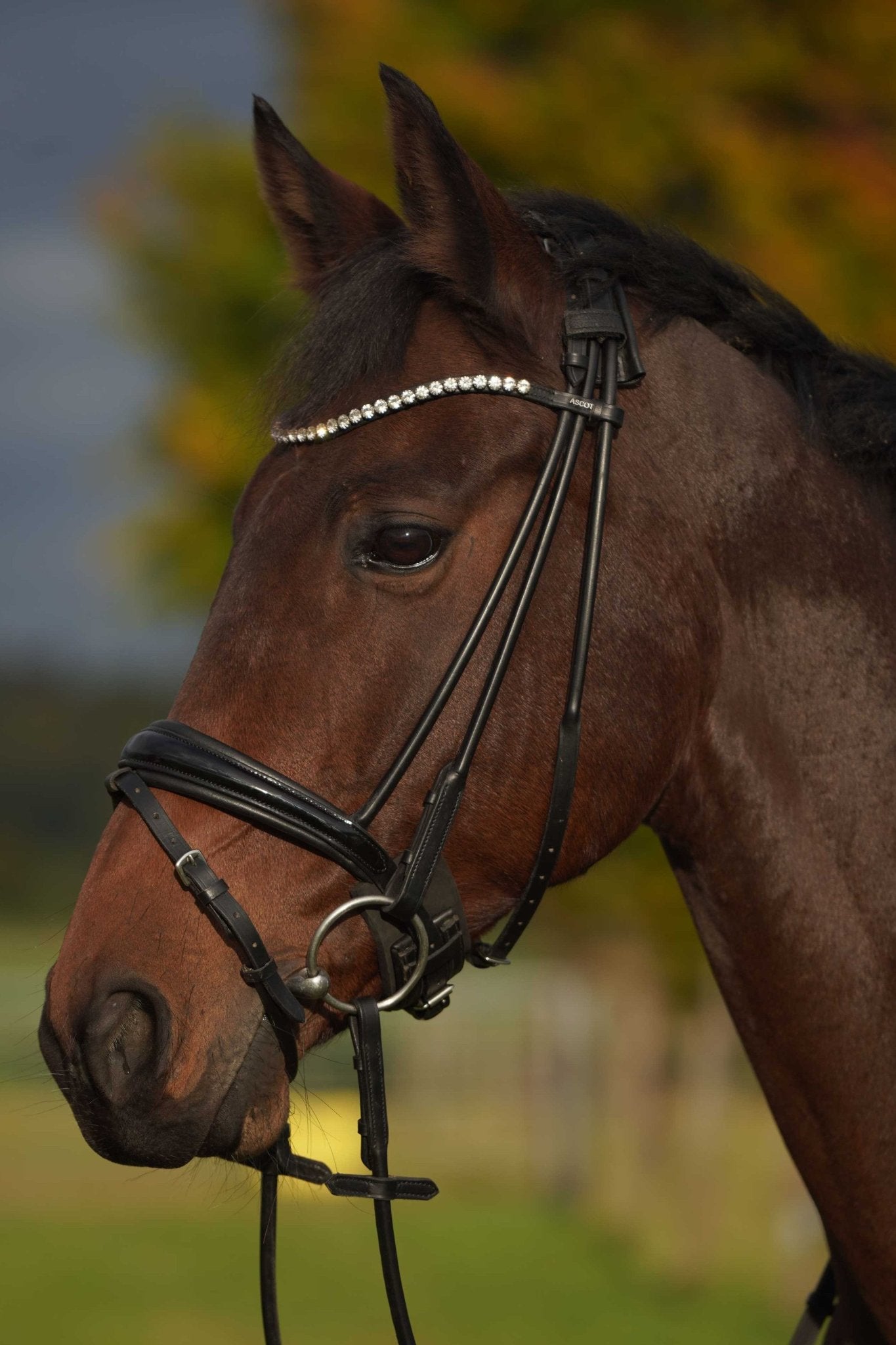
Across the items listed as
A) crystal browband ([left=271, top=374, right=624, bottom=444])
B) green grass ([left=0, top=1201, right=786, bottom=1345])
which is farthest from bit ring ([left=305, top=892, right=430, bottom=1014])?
green grass ([left=0, top=1201, right=786, bottom=1345])

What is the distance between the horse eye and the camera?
7.25ft

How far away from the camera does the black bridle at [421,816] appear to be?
209cm

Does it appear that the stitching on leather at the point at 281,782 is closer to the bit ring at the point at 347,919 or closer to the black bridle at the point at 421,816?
the black bridle at the point at 421,816

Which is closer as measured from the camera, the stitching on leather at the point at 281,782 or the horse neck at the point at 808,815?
the stitching on leather at the point at 281,782

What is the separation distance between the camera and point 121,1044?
2002 millimetres

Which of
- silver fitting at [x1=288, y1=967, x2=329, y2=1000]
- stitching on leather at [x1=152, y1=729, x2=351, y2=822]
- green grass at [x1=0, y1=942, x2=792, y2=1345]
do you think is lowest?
green grass at [x1=0, y1=942, x2=792, y2=1345]

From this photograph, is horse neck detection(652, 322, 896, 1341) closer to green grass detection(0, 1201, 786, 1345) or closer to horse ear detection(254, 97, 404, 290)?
horse ear detection(254, 97, 404, 290)

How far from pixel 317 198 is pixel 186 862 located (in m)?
1.49

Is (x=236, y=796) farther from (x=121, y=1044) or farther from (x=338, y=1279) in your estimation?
(x=338, y=1279)

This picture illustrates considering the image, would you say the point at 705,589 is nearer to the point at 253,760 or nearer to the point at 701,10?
the point at 253,760

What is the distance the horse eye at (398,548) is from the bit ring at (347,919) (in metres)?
0.57

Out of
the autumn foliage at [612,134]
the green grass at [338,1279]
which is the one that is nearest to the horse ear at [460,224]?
the autumn foliage at [612,134]

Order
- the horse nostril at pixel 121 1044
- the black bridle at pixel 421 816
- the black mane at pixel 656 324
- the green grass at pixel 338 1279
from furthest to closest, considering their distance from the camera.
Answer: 1. the green grass at pixel 338 1279
2. the black mane at pixel 656 324
3. the black bridle at pixel 421 816
4. the horse nostril at pixel 121 1044

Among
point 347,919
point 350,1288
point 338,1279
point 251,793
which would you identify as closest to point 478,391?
point 251,793
